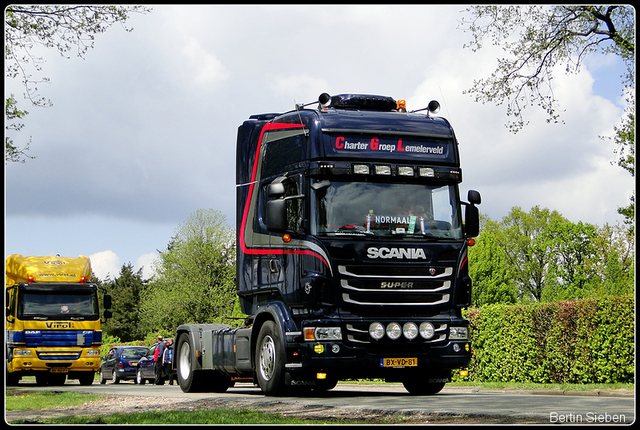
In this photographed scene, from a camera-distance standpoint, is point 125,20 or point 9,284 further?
point 9,284

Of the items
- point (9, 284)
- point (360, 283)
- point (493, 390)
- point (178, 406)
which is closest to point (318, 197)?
point (360, 283)

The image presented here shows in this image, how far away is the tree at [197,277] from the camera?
65.7m

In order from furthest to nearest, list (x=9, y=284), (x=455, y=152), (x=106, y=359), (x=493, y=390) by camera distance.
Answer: (x=106, y=359), (x=9, y=284), (x=493, y=390), (x=455, y=152)

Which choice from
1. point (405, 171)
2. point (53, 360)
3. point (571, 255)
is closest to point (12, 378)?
point (53, 360)

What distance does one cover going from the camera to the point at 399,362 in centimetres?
1285

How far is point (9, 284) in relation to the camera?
26.4 meters

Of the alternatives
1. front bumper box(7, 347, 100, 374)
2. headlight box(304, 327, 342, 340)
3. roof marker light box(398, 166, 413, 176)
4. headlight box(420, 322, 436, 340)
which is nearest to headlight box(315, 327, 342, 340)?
headlight box(304, 327, 342, 340)

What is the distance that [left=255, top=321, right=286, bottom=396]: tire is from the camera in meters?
13.0

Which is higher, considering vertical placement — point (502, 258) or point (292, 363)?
point (502, 258)

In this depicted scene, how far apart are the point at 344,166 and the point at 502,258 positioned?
47128mm

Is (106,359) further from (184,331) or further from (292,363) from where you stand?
(292,363)

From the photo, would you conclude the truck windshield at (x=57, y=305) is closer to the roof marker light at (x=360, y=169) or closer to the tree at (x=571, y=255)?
the roof marker light at (x=360, y=169)
